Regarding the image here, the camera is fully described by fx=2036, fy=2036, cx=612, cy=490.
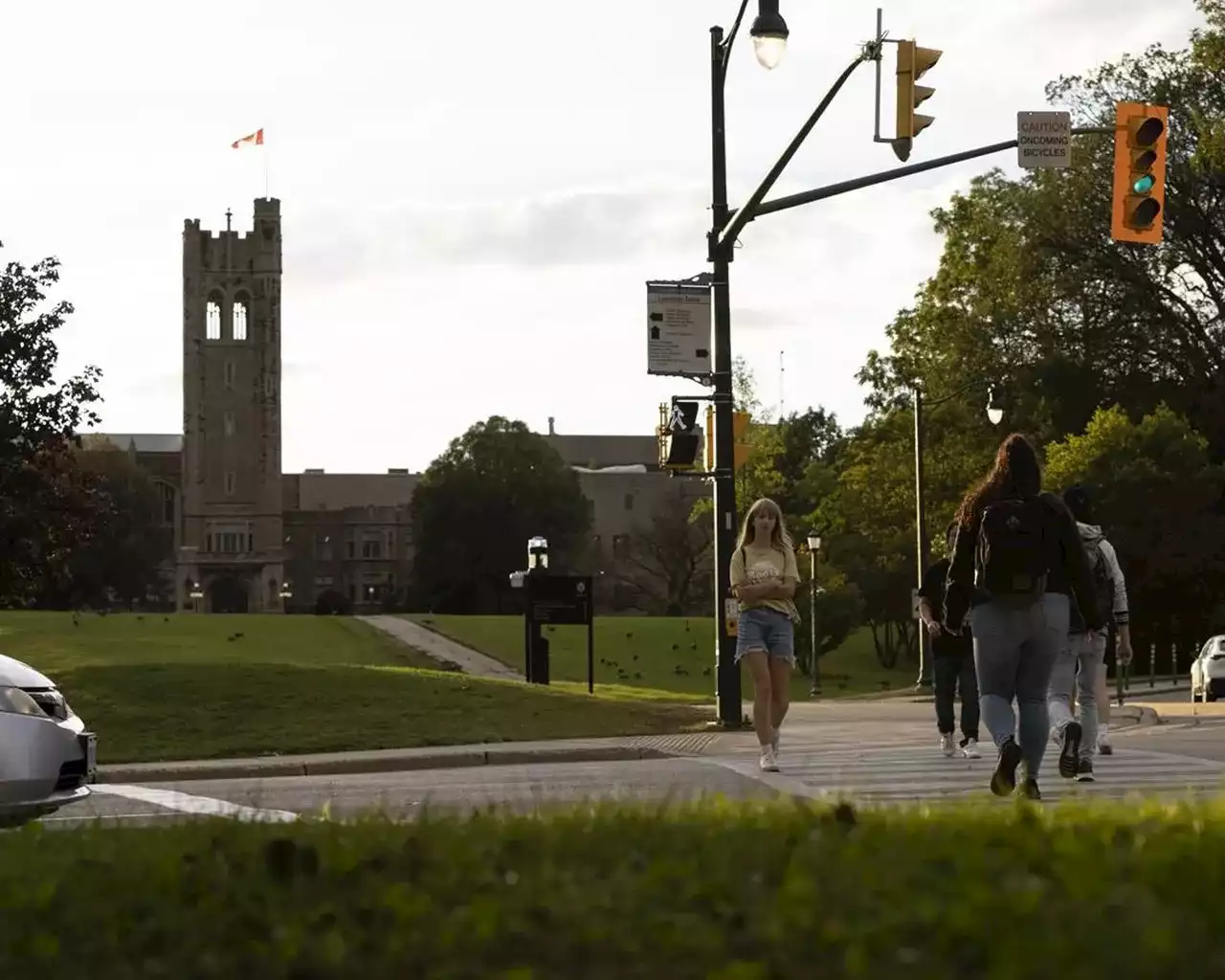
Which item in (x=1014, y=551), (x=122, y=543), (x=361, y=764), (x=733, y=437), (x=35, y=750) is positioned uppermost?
(x=733, y=437)

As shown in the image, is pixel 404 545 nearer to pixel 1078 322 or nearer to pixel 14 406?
pixel 1078 322

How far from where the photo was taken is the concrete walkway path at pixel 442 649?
5081cm

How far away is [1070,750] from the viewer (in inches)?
517

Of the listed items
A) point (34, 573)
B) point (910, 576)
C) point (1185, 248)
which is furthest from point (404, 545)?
point (34, 573)

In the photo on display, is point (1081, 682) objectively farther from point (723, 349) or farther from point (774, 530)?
point (723, 349)

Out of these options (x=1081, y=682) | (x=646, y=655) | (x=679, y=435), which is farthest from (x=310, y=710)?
(x=646, y=655)

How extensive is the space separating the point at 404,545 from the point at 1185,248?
124739 millimetres

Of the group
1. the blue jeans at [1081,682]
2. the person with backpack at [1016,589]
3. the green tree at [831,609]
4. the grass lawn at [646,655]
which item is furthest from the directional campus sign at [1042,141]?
the green tree at [831,609]

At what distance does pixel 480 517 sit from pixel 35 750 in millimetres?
108741

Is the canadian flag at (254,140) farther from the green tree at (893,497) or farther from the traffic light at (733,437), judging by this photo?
the traffic light at (733,437)

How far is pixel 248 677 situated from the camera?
24062 mm

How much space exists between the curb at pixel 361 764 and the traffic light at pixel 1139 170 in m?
6.88

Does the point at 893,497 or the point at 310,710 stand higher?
the point at 893,497

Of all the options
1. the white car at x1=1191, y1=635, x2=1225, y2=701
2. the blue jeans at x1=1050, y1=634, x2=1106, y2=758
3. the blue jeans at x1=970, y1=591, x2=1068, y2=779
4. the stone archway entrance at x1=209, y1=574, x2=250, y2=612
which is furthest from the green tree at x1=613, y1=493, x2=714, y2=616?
the blue jeans at x1=970, y1=591, x2=1068, y2=779
